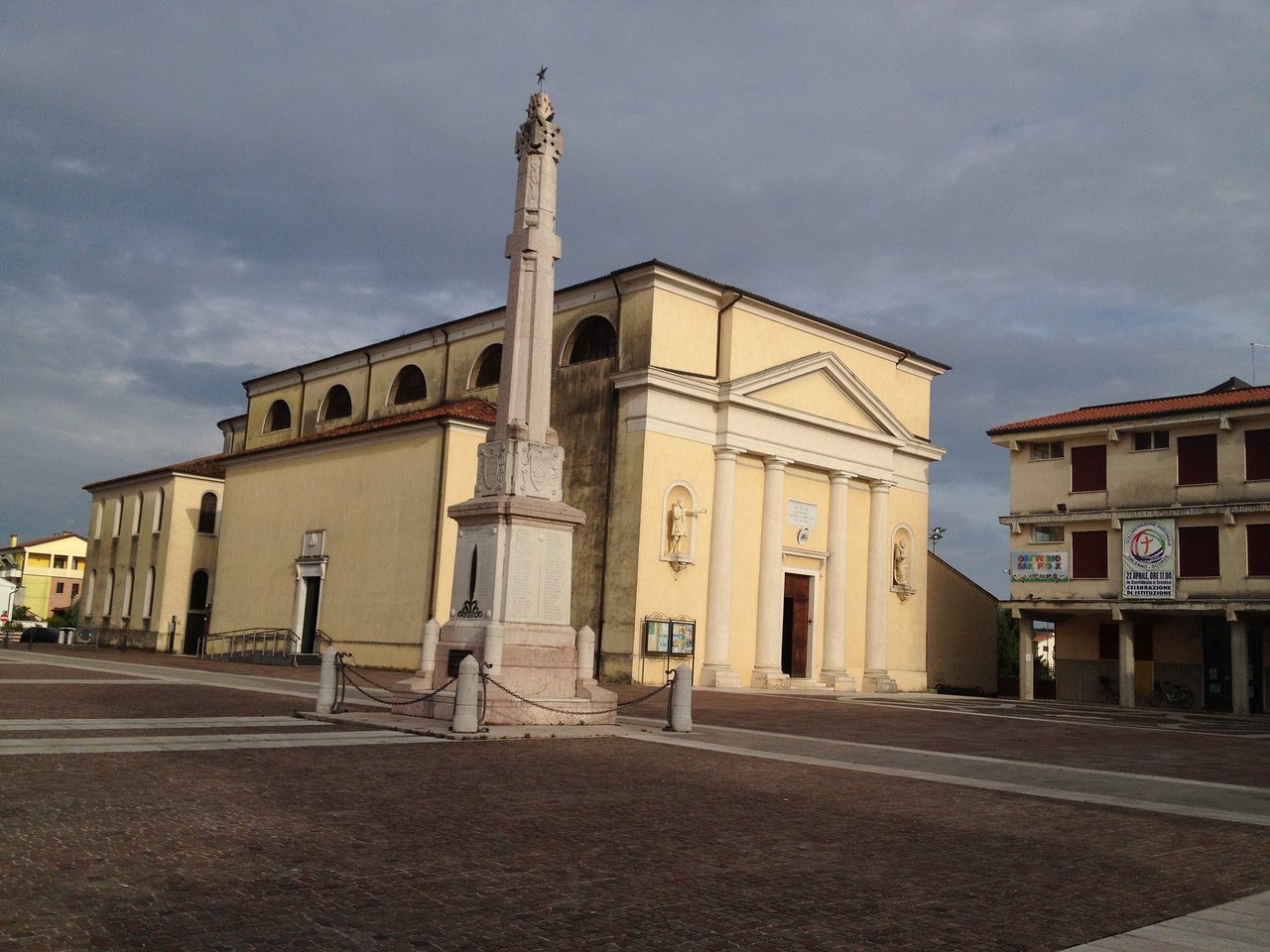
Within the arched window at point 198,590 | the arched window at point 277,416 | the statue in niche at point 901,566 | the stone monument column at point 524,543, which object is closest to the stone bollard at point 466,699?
the stone monument column at point 524,543

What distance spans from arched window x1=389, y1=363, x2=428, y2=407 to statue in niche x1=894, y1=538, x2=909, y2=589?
63.1ft

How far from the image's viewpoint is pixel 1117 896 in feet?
21.8

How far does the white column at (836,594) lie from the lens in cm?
3588

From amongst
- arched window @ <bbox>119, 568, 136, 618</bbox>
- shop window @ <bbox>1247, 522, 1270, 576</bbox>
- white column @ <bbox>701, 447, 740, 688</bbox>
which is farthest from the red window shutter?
arched window @ <bbox>119, 568, 136, 618</bbox>

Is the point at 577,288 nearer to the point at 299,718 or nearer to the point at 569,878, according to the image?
the point at 299,718

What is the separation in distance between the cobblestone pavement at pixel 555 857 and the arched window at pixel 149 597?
3718 centimetres

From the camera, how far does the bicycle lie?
3597 cm

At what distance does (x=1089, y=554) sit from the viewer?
37.3 metres

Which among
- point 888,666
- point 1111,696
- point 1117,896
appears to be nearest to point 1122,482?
point 1111,696

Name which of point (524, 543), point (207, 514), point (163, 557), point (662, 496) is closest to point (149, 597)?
point (163, 557)

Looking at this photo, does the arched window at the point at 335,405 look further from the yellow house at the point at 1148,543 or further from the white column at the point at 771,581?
the yellow house at the point at 1148,543

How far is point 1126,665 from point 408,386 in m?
28.3

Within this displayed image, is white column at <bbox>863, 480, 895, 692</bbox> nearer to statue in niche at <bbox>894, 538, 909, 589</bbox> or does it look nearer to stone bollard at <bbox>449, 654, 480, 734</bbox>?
statue in niche at <bbox>894, 538, 909, 589</bbox>

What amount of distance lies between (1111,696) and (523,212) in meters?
30.3
